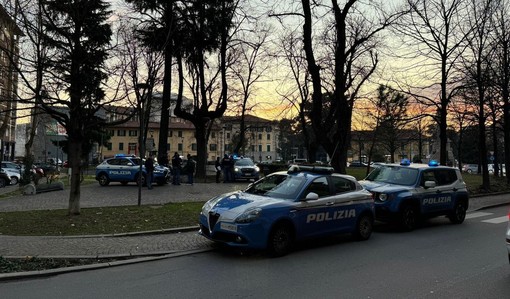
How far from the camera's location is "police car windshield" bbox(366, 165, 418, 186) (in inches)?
473

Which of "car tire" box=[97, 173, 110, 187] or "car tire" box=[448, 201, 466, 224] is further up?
"car tire" box=[97, 173, 110, 187]

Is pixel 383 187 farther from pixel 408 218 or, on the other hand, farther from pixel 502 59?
pixel 502 59

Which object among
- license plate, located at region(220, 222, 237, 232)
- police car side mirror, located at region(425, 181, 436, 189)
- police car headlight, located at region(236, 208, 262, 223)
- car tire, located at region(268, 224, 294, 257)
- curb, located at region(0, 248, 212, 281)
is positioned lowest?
curb, located at region(0, 248, 212, 281)

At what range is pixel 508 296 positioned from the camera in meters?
5.67

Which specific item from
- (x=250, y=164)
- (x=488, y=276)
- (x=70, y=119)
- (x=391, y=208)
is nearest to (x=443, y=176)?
(x=391, y=208)

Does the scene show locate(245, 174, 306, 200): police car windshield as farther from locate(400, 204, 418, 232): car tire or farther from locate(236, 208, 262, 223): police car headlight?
locate(400, 204, 418, 232): car tire

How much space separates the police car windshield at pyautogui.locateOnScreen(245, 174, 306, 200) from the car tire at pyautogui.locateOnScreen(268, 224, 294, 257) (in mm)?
692

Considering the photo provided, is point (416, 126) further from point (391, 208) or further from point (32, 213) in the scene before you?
point (32, 213)

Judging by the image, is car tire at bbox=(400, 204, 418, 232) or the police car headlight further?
car tire at bbox=(400, 204, 418, 232)

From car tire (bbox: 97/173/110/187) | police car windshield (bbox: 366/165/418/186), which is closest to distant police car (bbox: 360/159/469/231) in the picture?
police car windshield (bbox: 366/165/418/186)

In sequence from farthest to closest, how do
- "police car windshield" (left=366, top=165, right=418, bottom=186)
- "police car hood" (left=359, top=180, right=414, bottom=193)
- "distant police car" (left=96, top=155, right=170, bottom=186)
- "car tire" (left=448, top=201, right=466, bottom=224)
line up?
"distant police car" (left=96, top=155, right=170, bottom=186) → "car tire" (left=448, top=201, right=466, bottom=224) → "police car windshield" (left=366, top=165, right=418, bottom=186) → "police car hood" (left=359, top=180, right=414, bottom=193)

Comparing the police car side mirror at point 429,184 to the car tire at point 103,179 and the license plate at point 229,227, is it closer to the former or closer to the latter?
the license plate at point 229,227

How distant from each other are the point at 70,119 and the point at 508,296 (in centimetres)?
1047

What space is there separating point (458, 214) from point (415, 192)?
2.50m
